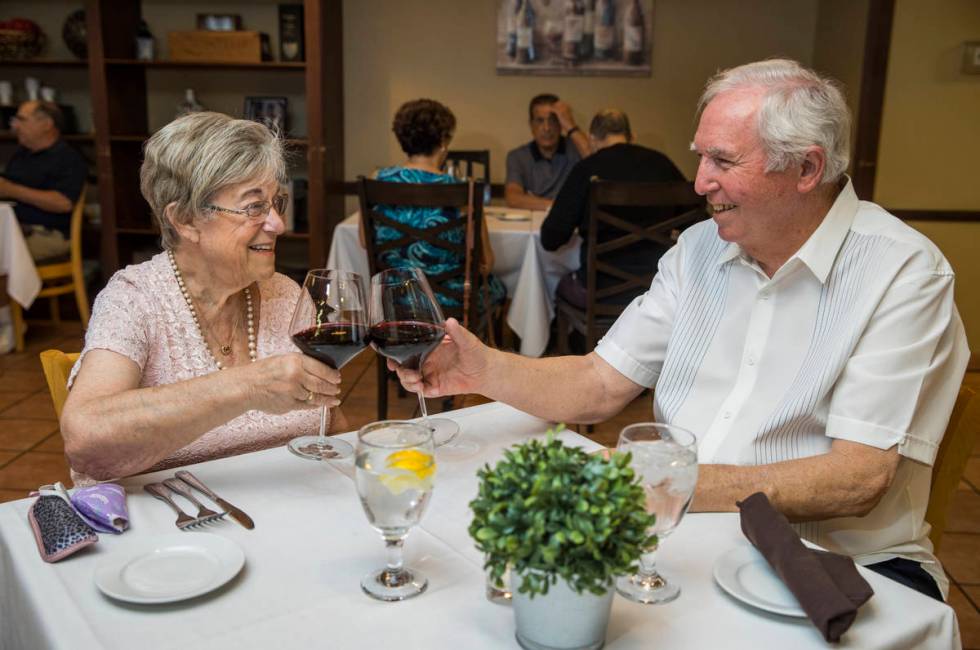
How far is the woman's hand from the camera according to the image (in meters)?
1.28

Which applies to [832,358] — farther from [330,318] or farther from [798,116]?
[330,318]

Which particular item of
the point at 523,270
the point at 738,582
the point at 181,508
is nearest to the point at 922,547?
the point at 738,582

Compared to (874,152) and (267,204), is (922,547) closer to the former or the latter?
(267,204)

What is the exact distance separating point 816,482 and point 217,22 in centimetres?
504

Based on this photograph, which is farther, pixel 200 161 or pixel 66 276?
pixel 66 276

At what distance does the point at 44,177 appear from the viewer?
4.91 meters

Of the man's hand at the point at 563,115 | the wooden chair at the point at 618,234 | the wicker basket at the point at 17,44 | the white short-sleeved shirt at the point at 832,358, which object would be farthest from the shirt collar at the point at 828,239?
the wicker basket at the point at 17,44

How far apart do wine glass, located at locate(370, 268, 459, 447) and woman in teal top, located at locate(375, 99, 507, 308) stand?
2190 mm

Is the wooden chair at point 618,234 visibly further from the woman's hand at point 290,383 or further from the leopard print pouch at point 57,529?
the leopard print pouch at point 57,529

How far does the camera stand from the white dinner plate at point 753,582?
0.94 metres

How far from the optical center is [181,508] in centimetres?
116

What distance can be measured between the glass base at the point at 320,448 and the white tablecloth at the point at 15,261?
3.81 meters

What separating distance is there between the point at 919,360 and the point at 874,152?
13.0 ft

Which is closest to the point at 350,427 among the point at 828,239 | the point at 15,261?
the point at 828,239
